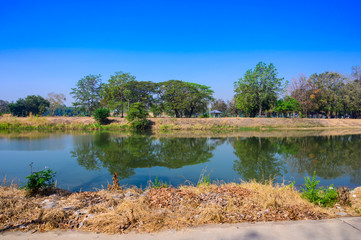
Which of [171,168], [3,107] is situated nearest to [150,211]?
[171,168]

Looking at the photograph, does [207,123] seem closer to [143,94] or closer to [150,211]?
[143,94]

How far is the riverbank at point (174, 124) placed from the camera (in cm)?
3328

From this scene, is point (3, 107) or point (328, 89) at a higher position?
point (328, 89)

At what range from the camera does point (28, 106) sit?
55.8 metres

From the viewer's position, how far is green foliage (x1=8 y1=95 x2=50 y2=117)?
5507cm

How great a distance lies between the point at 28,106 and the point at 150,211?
64766mm

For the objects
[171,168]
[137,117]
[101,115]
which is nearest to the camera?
[171,168]

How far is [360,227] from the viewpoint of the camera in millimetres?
3465

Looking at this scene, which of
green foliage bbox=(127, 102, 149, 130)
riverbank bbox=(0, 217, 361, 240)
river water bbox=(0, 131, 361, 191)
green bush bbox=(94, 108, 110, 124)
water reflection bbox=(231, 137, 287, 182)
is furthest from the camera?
green bush bbox=(94, 108, 110, 124)

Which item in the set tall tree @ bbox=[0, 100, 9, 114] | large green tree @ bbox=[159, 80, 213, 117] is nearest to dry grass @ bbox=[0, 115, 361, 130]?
large green tree @ bbox=[159, 80, 213, 117]

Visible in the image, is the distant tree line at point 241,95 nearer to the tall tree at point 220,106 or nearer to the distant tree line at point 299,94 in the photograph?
the distant tree line at point 299,94

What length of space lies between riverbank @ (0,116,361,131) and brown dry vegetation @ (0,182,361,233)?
2945 cm

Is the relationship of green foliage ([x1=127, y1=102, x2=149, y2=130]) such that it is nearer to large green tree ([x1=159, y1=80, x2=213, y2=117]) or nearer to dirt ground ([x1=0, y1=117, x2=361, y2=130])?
dirt ground ([x1=0, y1=117, x2=361, y2=130])

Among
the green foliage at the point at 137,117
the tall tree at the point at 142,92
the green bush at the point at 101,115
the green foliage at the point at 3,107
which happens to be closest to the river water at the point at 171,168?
the green foliage at the point at 137,117
